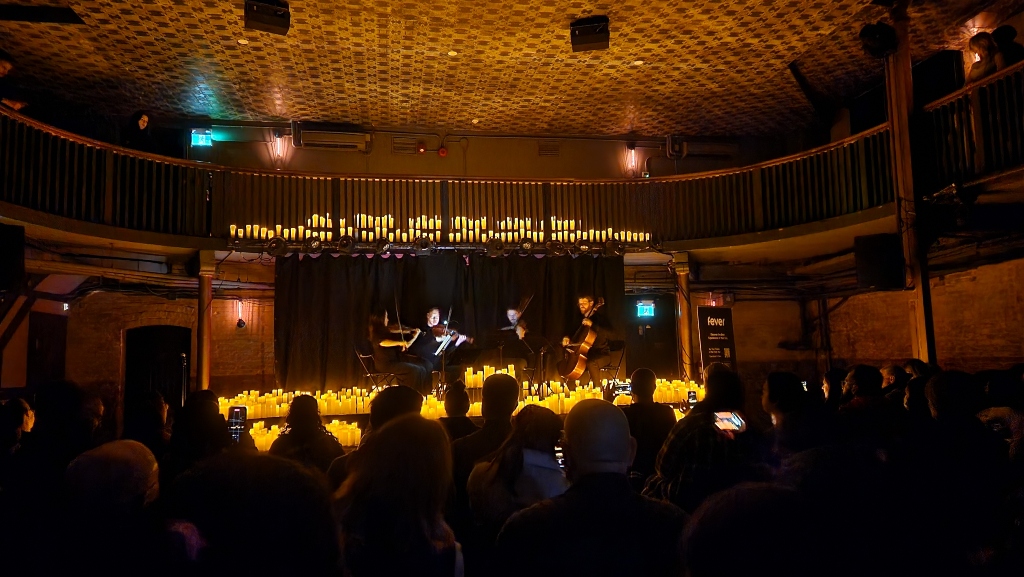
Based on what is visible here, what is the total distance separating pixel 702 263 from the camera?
1327cm

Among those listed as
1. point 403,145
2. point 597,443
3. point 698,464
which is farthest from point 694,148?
point 597,443

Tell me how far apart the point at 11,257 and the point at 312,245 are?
3.85m

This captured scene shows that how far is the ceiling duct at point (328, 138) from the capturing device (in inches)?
486

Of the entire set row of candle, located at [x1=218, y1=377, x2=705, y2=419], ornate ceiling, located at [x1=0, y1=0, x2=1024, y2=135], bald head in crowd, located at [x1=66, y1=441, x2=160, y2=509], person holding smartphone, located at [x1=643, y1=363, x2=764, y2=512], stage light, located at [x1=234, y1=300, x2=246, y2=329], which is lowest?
row of candle, located at [x1=218, y1=377, x2=705, y2=419]

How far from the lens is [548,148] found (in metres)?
13.5

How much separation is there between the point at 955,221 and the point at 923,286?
36.6 inches

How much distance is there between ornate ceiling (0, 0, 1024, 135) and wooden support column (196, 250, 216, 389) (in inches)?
113

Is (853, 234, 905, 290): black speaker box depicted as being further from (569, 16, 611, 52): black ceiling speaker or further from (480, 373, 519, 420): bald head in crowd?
(480, 373, 519, 420): bald head in crowd

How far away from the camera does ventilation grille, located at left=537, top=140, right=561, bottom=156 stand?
13453 millimetres

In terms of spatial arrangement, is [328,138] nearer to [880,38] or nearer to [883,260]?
[880,38]

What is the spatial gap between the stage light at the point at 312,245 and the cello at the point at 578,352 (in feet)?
14.0

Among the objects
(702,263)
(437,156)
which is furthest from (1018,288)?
(437,156)

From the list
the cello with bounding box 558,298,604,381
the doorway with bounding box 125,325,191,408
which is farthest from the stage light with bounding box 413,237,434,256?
the doorway with bounding box 125,325,191,408

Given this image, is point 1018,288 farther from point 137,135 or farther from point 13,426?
point 137,135
